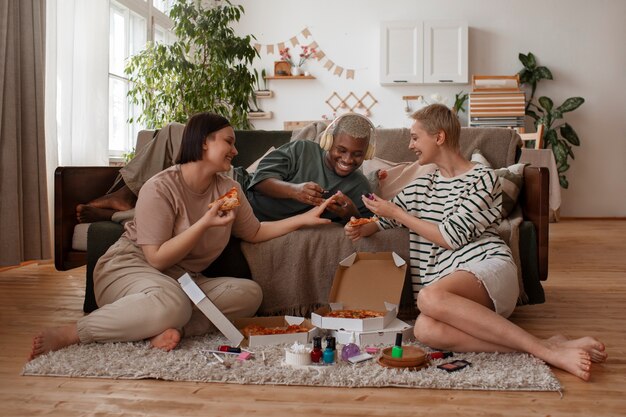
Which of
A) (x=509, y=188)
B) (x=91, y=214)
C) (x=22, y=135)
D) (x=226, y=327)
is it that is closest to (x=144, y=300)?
(x=226, y=327)

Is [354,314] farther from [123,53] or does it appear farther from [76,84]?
[123,53]

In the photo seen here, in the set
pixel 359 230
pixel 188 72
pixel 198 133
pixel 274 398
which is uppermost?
pixel 188 72

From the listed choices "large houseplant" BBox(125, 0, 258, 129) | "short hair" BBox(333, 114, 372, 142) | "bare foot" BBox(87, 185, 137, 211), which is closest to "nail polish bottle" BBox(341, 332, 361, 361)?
"short hair" BBox(333, 114, 372, 142)

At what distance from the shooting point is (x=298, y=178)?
8.91ft

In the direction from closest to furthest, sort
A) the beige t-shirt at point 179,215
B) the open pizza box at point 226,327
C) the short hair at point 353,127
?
the open pizza box at point 226,327 < the beige t-shirt at point 179,215 < the short hair at point 353,127

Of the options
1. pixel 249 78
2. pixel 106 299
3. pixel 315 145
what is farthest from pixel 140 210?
pixel 249 78

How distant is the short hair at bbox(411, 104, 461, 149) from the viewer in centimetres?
230

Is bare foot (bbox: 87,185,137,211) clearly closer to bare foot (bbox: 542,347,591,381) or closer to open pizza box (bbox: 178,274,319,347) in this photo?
open pizza box (bbox: 178,274,319,347)

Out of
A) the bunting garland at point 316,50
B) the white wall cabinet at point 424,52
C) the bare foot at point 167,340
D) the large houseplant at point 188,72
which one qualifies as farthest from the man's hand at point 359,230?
the bunting garland at point 316,50

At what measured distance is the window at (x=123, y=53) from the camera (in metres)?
5.29

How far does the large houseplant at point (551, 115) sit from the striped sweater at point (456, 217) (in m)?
5.14

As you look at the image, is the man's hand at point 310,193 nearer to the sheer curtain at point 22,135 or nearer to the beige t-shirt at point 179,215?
the beige t-shirt at point 179,215

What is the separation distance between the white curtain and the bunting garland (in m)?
2.95

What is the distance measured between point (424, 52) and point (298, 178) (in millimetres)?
4813
